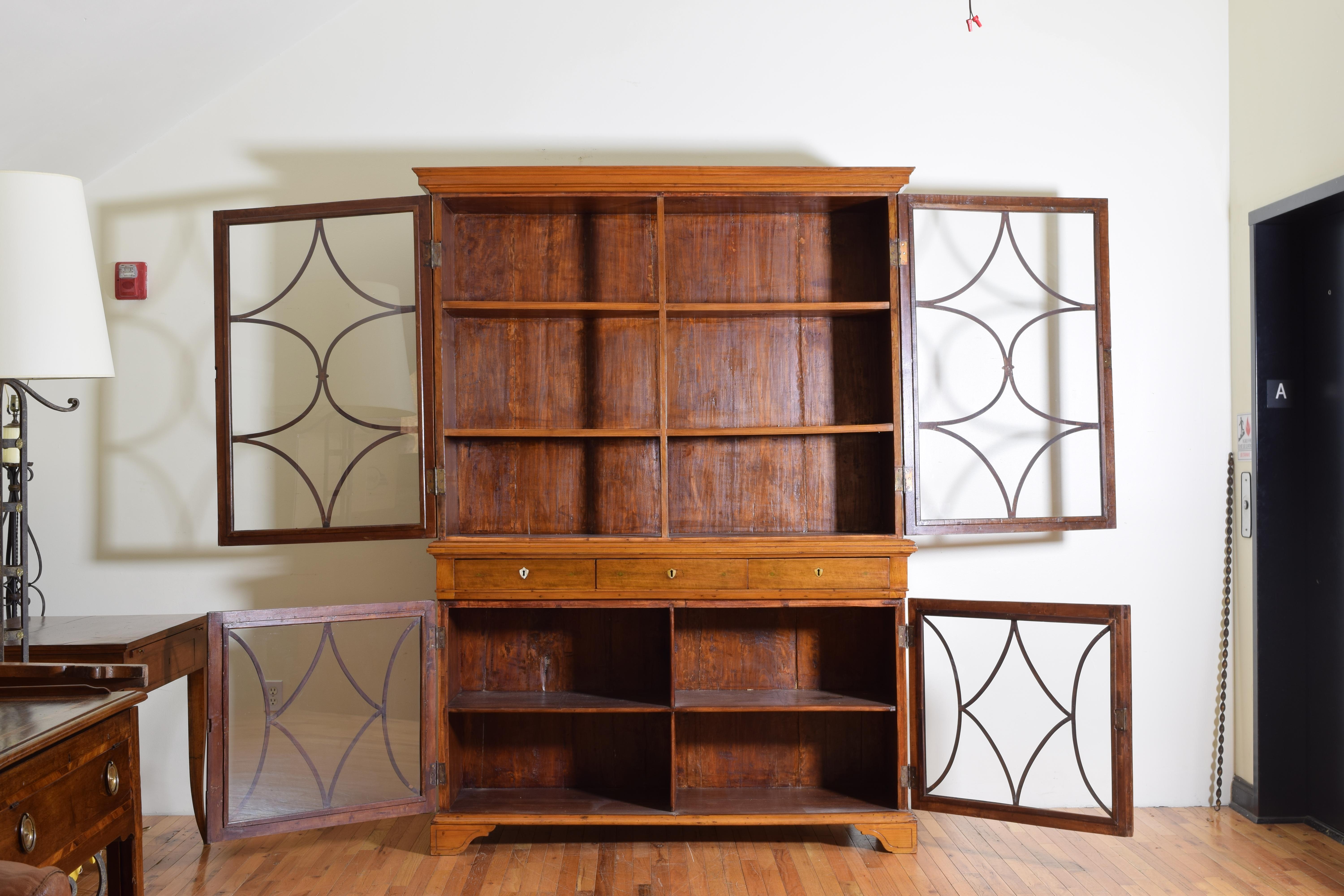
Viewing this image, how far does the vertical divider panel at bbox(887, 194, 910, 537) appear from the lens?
9.54 ft

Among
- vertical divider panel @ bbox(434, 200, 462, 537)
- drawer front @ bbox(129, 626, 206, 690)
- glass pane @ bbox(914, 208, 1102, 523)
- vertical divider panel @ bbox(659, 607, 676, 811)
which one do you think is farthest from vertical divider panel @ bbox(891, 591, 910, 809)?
drawer front @ bbox(129, 626, 206, 690)

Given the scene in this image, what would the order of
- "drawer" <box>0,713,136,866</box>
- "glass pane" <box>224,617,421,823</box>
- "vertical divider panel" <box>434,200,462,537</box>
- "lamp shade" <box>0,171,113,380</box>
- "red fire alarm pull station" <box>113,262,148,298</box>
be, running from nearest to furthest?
"drawer" <box>0,713,136,866</box>, "lamp shade" <box>0,171,113,380</box>, "glass pane" <box>224,617,421,823</box>, "vertical divider panel" <box>434,200,462,537</box>, "red fire alarm pull station" <box>113,262,148,298</box>

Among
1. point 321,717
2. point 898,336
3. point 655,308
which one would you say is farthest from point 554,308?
point 321,717

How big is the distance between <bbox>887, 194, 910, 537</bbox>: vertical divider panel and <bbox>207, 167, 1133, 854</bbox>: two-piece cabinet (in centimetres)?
1

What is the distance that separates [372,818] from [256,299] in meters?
1.74

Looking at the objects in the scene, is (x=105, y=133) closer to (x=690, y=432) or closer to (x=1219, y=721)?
(x=690, y=432)

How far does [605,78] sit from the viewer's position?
332 centimetres

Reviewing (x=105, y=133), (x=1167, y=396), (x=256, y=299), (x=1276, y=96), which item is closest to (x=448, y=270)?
(x=256, y=299)

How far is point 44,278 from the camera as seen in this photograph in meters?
2.01

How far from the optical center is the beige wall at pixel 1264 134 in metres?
2.90

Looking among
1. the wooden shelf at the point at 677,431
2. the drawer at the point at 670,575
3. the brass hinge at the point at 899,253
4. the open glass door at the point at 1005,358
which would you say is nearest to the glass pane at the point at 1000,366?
the open glass door at the point at 1005,358

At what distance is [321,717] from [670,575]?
1241 millimetres

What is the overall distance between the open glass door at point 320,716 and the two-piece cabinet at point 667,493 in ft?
0.03

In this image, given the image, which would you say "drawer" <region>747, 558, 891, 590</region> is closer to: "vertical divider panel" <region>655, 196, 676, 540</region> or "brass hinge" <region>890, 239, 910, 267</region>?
"vertical divider panel" <region>655, 196, 676, 540</region>
